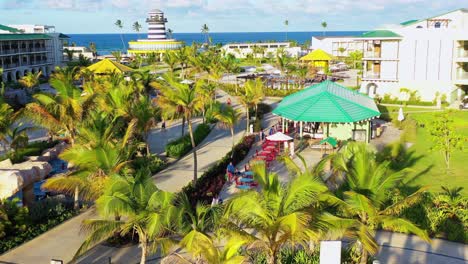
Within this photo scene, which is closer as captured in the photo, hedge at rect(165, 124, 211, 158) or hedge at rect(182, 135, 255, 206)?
hedge at rect(182, 135, 255, 206)

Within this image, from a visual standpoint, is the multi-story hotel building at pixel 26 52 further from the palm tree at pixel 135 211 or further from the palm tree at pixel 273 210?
the palm tree at pixel 273 210

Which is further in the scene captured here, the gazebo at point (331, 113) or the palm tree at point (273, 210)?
the gazebo at point (331, 113)

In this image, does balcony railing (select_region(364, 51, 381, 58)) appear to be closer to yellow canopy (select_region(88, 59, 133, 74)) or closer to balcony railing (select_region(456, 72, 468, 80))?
balcony railing (select_region(456, 72, 468, 80))

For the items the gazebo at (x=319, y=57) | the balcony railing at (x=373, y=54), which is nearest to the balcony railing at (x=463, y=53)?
the balcony railing at (x=373, y=54)

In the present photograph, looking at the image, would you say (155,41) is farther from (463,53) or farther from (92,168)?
(92,168)

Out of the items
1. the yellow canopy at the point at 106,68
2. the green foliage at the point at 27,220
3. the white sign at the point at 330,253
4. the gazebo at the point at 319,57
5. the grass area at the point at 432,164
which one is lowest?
the green foliage at the point at 27,220

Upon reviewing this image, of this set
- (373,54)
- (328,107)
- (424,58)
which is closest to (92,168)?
(328,107)

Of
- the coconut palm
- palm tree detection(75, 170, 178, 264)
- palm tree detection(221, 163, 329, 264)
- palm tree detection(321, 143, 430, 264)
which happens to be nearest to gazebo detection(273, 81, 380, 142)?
palm tree detection(321, 143, 430, 264)

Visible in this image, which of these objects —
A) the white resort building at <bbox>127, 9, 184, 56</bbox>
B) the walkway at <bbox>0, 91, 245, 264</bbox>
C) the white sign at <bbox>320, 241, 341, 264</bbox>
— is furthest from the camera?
the white resort building at <bbox>127, 9, 184, 56</bbox>

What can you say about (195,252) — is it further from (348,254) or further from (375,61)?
(375,61)
